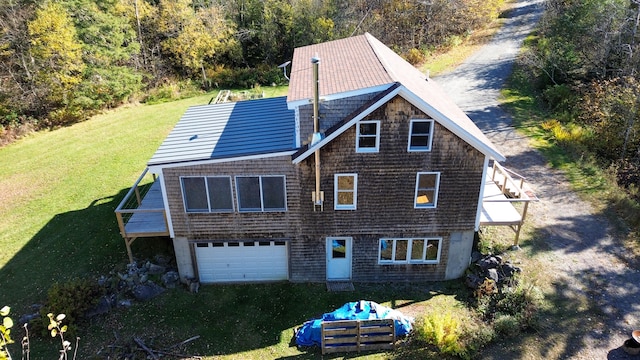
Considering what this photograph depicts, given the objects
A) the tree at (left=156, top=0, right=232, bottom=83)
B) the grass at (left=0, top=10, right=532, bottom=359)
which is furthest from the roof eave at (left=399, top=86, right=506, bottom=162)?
the tree at (left=156, top=0, right=232, bottom=83)

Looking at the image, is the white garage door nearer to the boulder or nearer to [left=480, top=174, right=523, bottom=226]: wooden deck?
the boulder

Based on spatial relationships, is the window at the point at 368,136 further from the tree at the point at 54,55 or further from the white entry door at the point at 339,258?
the tree at the point at 54,55

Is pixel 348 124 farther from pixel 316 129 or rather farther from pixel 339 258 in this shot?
pixel 339 258

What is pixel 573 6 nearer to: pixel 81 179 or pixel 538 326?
pixel 538 326

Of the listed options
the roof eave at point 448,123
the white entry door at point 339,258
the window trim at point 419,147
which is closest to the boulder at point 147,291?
the white entry door at point 339,258

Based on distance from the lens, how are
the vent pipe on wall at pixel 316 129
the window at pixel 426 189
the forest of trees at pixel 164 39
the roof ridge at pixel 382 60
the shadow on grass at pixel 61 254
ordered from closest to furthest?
the vent pipe on wall at pixel 316 129 → the roof ridge at pixel 382 60 → the window at pixel 426 189 → the shadow on grass at pixel 61 254 → the forest of trees at pixel 164 39

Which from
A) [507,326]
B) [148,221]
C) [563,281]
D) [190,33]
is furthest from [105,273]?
[190,33]
